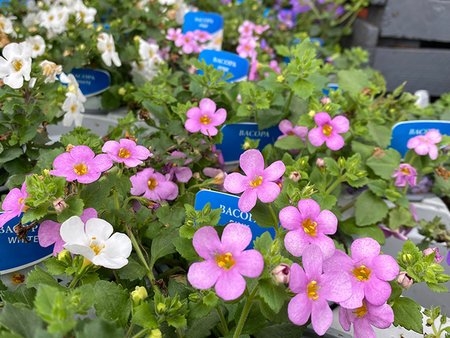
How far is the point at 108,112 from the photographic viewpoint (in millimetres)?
1498

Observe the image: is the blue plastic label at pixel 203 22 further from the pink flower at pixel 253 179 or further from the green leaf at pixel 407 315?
the green leaf at pixel 407 315

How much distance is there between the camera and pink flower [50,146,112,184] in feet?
2.24

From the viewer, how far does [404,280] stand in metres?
0.63

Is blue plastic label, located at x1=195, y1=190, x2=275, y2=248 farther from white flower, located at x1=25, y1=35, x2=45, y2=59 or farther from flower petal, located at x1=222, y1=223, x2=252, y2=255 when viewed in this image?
white flower, located at x1=25, y1=35, x2=45, y2=59

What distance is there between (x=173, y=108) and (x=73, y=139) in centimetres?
25

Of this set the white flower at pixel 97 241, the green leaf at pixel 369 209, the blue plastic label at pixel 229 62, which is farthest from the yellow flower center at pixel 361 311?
the blue plastic label at pixel 229 62

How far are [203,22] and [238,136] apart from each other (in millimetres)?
676

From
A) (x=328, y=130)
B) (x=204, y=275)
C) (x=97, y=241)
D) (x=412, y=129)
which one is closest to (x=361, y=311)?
(x=204, y=275)

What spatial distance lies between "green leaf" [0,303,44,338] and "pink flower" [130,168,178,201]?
15.0 inches

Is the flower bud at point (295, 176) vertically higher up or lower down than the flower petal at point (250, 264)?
lower down

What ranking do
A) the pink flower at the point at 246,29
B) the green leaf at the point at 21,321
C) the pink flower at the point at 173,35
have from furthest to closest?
the pink flower at the point at 246,29, the pink flower at the point at 173,35, the green leaf at the point at 21,321

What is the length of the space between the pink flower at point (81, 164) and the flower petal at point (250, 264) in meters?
0.26

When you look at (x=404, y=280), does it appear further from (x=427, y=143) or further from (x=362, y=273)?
(x=427, y=143)

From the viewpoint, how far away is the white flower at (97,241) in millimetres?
604
